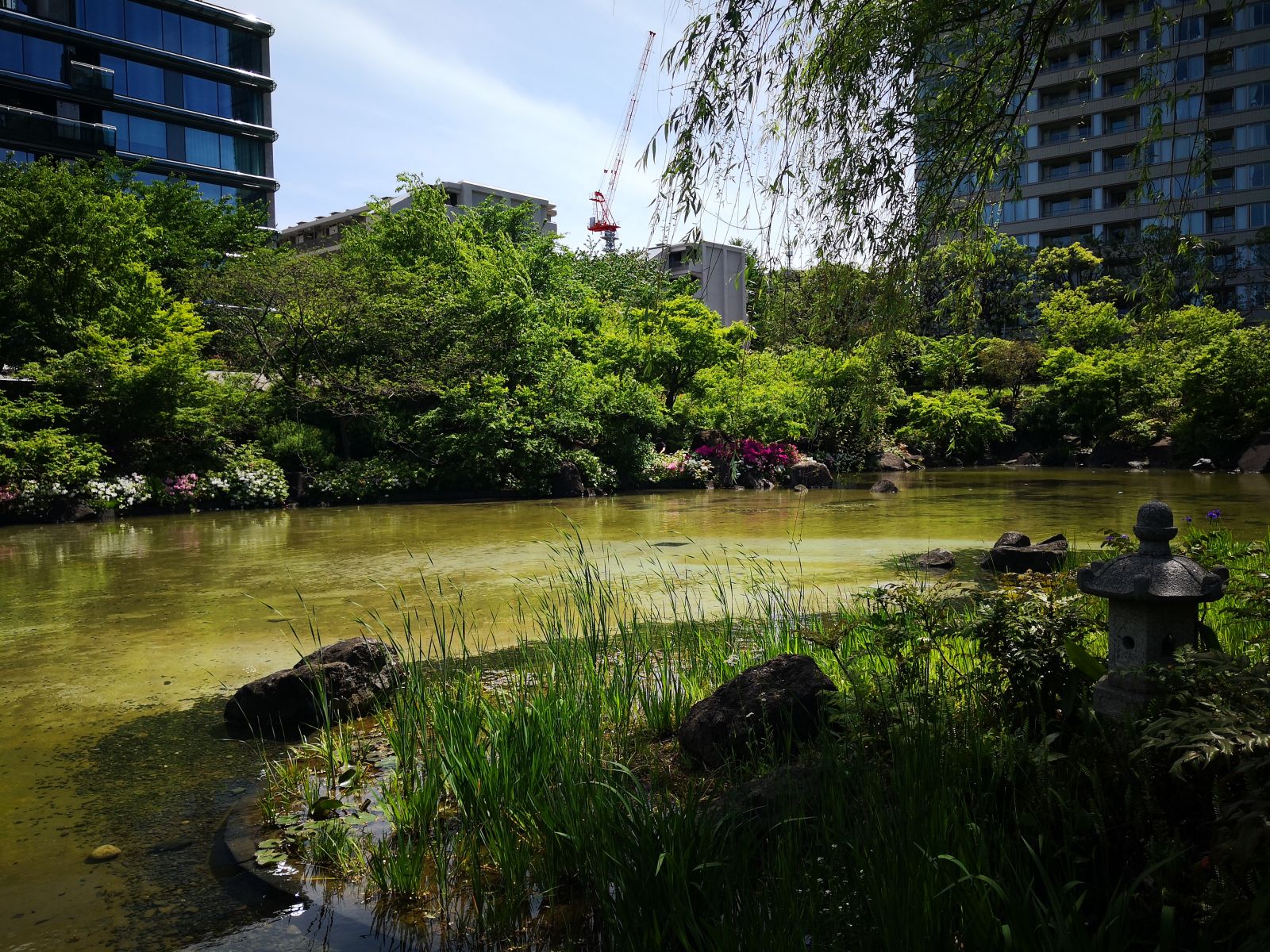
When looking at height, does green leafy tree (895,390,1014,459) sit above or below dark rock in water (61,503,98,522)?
above

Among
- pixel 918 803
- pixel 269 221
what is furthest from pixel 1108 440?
pixel 269 221

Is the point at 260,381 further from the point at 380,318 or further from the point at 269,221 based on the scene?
the point at 269,221

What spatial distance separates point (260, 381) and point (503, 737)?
18.7m

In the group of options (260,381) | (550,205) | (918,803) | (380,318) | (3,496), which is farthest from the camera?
(550,205)

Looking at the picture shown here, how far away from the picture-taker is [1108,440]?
26672 millimetres

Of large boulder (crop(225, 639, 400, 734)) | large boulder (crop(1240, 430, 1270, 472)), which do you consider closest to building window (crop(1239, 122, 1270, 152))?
large boulder (crop(1240, 430, 1270, 472))

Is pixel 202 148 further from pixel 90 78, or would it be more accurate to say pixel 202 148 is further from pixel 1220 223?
pixel 1220 223

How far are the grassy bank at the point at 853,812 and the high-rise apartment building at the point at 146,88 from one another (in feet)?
111

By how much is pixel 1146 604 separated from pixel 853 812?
104cm

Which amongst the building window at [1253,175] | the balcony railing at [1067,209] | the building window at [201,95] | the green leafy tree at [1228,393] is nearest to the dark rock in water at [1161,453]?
the green leafy tree at [1228,393]

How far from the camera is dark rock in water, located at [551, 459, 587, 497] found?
19047 mm

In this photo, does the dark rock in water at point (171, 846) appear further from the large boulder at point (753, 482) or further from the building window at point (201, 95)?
the building window at point (201, 95)

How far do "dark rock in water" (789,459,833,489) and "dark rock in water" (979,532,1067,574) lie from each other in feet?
46.4

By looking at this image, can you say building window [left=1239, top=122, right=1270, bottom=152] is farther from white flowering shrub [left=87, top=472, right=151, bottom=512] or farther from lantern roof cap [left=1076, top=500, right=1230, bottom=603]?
lantern roof cap [left=1076, top=500, right=1230, bottom=603]
